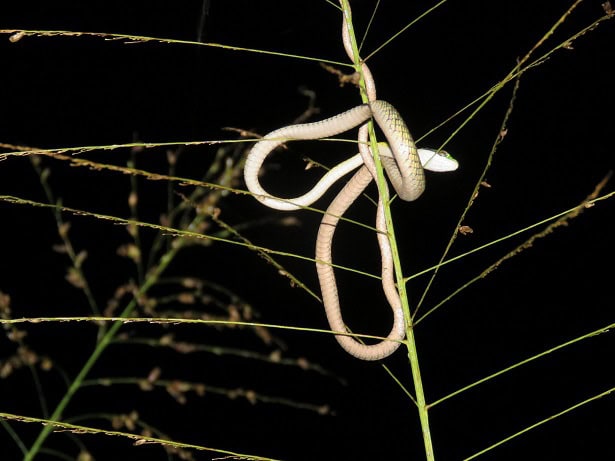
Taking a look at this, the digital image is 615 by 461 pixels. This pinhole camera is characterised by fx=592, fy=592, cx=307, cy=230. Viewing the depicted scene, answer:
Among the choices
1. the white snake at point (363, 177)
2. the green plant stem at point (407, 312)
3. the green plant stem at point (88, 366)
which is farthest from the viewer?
the green plant stem at point (88, 366)

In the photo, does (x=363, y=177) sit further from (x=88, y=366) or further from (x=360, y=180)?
(x=88, y=366)

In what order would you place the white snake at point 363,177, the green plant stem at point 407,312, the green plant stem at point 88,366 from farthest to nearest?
the green plant stem at point 88,366 < the white snake at point 363,177 < the green plant stem at point 407,312

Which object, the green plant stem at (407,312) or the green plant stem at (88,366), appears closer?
the green plant stem at (407,312)

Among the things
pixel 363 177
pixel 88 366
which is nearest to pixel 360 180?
pixel 363 177

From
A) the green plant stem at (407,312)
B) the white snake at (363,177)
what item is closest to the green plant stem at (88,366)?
the white snake at (363,177)

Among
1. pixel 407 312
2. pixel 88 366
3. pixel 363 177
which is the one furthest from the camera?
pixel 88 366

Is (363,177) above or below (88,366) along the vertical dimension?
above

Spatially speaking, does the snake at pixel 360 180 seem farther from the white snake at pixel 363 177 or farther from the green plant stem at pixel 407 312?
the green plant stem at pixel 407 312

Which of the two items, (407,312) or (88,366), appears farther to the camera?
(88,366)

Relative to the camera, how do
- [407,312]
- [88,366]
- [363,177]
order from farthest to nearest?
[88,366] → [363,177] → [407,312]
